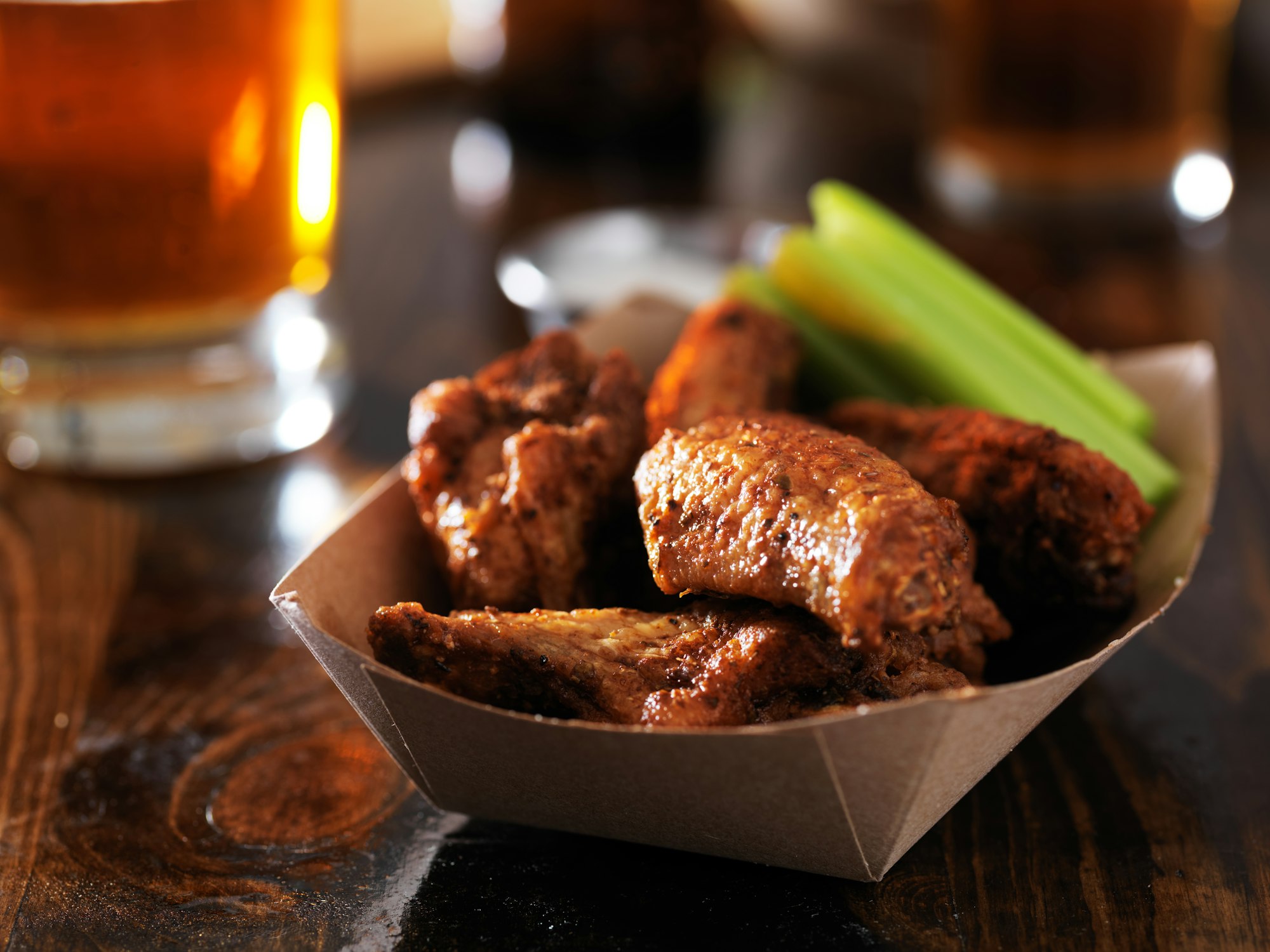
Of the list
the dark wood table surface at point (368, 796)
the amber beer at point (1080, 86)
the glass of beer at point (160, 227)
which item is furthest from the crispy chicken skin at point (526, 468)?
the amber beer at point (1080, 86)

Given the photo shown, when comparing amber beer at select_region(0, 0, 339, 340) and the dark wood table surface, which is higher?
amber beer at select_region(0, 0, 339, 340)

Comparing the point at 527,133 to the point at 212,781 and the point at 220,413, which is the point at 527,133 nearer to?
the point at 220,413

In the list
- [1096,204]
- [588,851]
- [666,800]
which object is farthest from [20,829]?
[1096,204]

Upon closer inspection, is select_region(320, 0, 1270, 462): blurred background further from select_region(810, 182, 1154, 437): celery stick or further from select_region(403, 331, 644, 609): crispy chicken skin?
select_region(403, 331, 644, 609): crispy chicken skin

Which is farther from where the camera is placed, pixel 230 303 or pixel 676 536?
pixel 230 303

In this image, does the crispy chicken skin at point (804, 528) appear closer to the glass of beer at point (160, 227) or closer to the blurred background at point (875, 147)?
the glass of beer at point (160, 227)

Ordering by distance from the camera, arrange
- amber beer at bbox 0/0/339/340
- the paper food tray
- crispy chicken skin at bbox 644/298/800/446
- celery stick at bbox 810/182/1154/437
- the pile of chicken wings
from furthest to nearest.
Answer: amber beer at bbox 0/0/339/340, celery stick at bbox 810/182/1154/437, crispy chicken skin at bbox 644/298/800/446, the pile of chicken wings, the paper food tray

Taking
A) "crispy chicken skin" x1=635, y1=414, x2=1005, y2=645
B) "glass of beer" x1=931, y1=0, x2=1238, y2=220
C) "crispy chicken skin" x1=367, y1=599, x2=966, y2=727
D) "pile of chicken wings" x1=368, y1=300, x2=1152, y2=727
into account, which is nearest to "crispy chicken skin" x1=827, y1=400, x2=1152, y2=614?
"pile of chicken wings" x1=368, y1=300, x2=1152, y2=727

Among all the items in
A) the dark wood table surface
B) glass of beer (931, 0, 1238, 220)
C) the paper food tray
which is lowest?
the dark wood table surface
